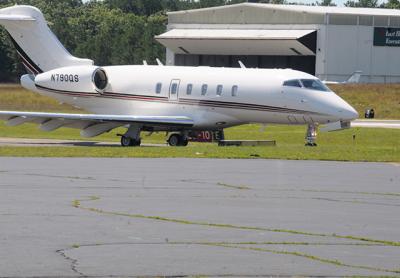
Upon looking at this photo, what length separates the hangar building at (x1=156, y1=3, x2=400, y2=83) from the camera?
247ft

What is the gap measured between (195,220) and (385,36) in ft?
210

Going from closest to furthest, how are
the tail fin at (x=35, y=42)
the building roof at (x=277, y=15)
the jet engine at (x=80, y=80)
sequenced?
the jet engine at (x=80, y=80), the tail fin at (x=35, y=42), the building roof at (x=277, y=15)

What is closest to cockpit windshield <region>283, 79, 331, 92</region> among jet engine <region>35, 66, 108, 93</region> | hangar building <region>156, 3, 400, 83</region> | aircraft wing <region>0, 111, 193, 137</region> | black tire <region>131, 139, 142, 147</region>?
aircraft wing <region>0, 111, 193, 137</region>

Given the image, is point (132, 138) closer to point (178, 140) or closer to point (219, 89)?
point (178, 140)

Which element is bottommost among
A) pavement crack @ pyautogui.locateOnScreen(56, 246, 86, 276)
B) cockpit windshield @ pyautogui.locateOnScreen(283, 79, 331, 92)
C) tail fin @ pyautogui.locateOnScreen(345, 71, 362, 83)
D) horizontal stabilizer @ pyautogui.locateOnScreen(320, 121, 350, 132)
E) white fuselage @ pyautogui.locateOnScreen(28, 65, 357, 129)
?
tail fin @ pyautogui.locateOnScreen(345, 71, 362, 83)

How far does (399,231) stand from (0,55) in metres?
79.5

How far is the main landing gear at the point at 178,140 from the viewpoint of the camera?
34844mm

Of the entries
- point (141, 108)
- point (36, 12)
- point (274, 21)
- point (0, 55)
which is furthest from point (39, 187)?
point (0, 55)

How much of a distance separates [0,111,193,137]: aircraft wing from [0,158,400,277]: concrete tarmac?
12412 millimetres

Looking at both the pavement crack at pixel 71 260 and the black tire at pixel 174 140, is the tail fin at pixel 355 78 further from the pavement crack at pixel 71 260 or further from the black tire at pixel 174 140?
the pavement crack at pixel 71 260

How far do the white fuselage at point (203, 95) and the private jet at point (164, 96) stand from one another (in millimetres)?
31

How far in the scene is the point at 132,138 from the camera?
3503cm

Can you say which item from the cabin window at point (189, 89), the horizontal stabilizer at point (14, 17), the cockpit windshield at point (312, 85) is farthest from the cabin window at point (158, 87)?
the horizontal stabilizer at point (14, 17)

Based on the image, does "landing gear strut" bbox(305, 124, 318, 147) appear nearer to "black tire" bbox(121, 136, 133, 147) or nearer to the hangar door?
"black tire" bbox(121, 136, 133, 147)
